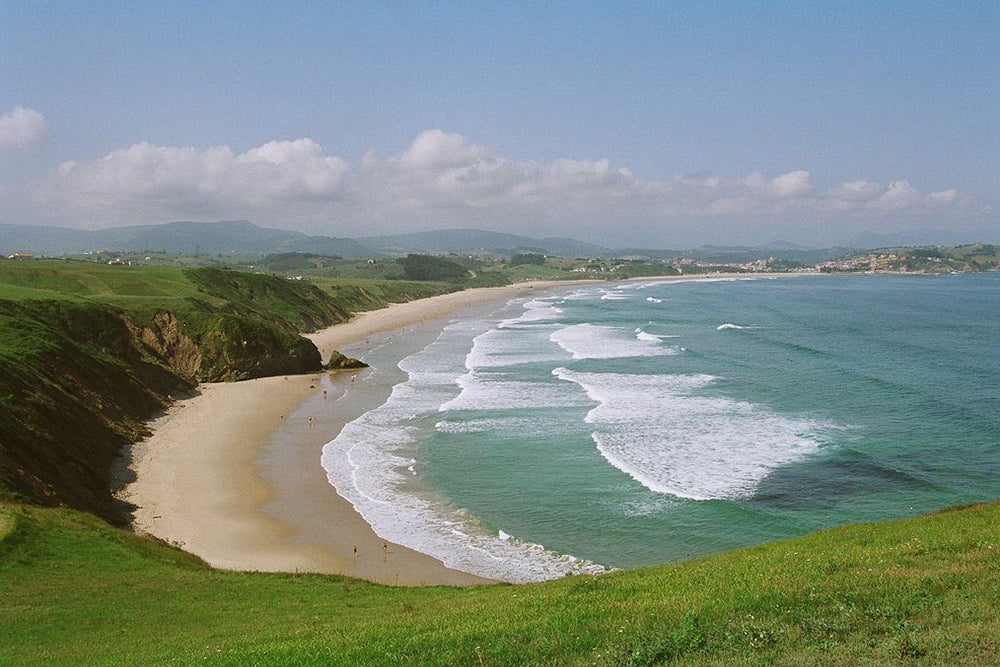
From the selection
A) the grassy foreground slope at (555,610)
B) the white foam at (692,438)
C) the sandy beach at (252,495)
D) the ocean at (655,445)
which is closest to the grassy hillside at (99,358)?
the sandy beach at (252,495)

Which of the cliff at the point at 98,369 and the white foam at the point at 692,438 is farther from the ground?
the cliff at the point at 98,369

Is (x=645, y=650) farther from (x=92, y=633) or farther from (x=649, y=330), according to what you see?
(x=649, y=330)

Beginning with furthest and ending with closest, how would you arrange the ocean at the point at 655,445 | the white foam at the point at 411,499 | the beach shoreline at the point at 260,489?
the ocean at the point at 655,445
the beach shoreline at the point at 260,489
the white foam at the point at 411,499

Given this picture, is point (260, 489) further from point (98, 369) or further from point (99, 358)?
point (99, 358)

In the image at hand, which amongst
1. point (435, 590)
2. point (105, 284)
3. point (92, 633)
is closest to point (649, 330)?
point (105, 284)

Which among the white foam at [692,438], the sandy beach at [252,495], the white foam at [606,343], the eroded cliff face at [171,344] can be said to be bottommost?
the sandy beach at [252,495]

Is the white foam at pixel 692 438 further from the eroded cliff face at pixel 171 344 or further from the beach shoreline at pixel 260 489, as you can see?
the eroded cliff face at pixel 171 344
